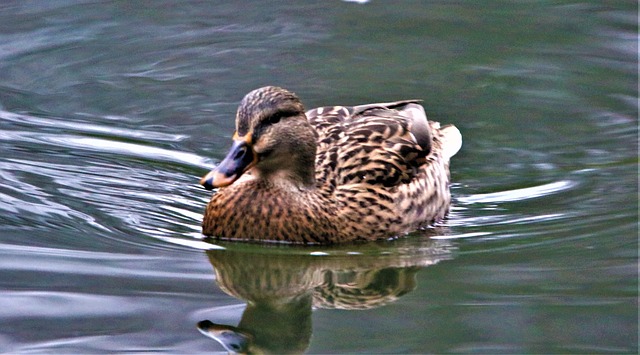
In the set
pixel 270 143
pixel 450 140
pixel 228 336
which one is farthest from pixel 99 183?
pixel 228 336

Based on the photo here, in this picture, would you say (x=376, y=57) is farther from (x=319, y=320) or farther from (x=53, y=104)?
(x=319, y=320)

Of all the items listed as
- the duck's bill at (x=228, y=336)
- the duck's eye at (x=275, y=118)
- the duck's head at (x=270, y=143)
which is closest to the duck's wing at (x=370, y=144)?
the duck's head at (x=270, y=143)

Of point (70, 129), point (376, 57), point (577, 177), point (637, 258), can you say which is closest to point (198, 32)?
point (376, 57)

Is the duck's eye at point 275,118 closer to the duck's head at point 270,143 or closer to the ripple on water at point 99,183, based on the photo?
the duck's head at point 270,143

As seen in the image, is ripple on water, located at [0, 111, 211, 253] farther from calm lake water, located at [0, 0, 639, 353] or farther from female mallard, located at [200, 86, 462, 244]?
female mallard, located at [200, 86, 462, 244]

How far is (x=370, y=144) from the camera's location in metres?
8.99

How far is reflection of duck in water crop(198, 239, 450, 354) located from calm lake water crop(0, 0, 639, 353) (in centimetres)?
2

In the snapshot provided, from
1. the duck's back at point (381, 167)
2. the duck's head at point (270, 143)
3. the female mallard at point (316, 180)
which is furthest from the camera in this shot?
the duck's back at point (381, 167)

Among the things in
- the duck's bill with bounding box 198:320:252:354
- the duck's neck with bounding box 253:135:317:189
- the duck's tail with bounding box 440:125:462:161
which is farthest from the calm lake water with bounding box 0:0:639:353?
the duck's neck with bounding box 253:135:317:189

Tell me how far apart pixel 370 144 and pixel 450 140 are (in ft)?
5.14

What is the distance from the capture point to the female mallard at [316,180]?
7961 millimetres

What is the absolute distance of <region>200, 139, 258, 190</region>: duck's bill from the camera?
761 centimetres

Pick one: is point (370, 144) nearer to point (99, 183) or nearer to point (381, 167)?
point (381, 167)

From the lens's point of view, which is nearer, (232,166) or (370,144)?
(232,166)
